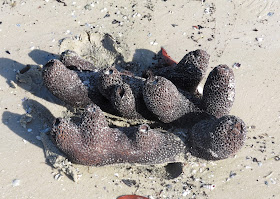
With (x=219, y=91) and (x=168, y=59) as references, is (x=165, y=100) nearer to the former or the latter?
(x=219, y=91)

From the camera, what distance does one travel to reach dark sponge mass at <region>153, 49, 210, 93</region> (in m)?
5.09

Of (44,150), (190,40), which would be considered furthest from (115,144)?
(190,40)

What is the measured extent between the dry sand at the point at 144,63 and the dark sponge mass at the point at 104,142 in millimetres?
330

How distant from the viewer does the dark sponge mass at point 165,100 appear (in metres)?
4.51

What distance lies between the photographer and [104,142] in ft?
14.7

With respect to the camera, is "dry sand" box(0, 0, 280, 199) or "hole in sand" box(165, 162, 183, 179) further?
"hole in sand" box(165, 162, 183, 179)

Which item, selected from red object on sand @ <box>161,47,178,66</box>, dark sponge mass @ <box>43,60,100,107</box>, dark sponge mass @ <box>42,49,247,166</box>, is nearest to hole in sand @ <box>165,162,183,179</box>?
dark sponge mass @ <box>42,49,247,166</box>

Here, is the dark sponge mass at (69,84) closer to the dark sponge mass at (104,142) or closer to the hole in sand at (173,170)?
the dark sponge mass at (104,142)

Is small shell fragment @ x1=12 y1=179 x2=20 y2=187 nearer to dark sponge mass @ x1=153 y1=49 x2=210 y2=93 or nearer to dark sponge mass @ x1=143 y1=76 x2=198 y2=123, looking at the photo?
dark sponge mass @ x1=143 y1=76 x2=198 y2=123

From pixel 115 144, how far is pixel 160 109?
0.82 metres

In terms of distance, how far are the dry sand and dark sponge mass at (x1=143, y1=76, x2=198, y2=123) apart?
77 cm

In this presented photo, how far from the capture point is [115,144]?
4520 millimetres

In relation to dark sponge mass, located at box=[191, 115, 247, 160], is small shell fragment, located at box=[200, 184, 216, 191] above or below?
below

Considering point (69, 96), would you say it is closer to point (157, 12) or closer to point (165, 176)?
point (165, 176)
